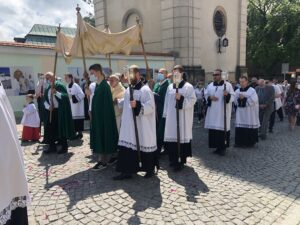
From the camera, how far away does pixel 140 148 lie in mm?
5402

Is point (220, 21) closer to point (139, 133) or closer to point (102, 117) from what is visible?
point (102, 117)

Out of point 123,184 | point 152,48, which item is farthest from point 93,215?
point 152,48

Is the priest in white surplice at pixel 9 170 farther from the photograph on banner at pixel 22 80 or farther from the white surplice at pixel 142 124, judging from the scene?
the photograph on banner at pixel 22 80

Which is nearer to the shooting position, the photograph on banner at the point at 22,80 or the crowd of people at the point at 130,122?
the crowd of people at the point at 130,122

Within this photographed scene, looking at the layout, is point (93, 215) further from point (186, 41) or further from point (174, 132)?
point (186, 41)

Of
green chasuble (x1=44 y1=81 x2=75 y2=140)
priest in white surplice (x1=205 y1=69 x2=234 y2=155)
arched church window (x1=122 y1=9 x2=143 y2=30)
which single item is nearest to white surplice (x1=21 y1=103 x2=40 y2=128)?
green chasuble (x1=44 y1=81 x2=75 y2=140)

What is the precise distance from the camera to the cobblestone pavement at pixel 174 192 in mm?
4070

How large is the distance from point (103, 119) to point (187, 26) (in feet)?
41.2

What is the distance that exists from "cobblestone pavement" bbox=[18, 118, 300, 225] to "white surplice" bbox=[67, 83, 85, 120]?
2.04 metres

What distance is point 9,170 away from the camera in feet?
6.87

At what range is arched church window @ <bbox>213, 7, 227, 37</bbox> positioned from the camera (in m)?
18.7

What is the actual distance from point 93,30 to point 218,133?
3818 mm

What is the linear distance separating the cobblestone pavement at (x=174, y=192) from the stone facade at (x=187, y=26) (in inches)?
445

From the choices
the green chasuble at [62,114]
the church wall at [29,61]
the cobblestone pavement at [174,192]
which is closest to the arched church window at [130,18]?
the church wall at [29,61]
